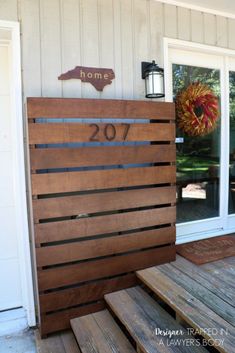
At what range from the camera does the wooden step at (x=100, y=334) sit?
70.3 inches

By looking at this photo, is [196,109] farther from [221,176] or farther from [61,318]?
[61,318]

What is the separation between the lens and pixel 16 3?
2.05m

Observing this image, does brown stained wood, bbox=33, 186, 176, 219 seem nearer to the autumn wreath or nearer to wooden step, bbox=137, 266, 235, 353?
wooden step, bbox=137, 266, 235, 353

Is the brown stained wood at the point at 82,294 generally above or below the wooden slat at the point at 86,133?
below

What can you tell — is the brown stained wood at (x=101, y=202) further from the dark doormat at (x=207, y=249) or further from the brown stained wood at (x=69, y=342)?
the brown stained wood at (x=69, y=342)

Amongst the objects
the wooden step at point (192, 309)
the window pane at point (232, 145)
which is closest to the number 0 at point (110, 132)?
the wooden step at point (192, 309)

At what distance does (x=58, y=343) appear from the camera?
6.72 feet

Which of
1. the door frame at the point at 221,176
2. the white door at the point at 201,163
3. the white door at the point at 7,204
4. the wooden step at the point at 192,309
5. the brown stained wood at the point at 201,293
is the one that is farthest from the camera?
the white door at the point at 201,163

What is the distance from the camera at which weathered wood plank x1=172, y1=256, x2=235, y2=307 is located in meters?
1.92

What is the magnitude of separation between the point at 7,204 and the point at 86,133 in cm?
87

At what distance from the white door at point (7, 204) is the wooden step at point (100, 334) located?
0.62m

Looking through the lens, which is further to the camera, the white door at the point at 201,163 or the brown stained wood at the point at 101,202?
the white door at the point at 201,163

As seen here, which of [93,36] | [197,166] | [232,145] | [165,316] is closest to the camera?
[165,316]

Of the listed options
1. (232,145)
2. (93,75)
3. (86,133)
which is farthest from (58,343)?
(232,145)
